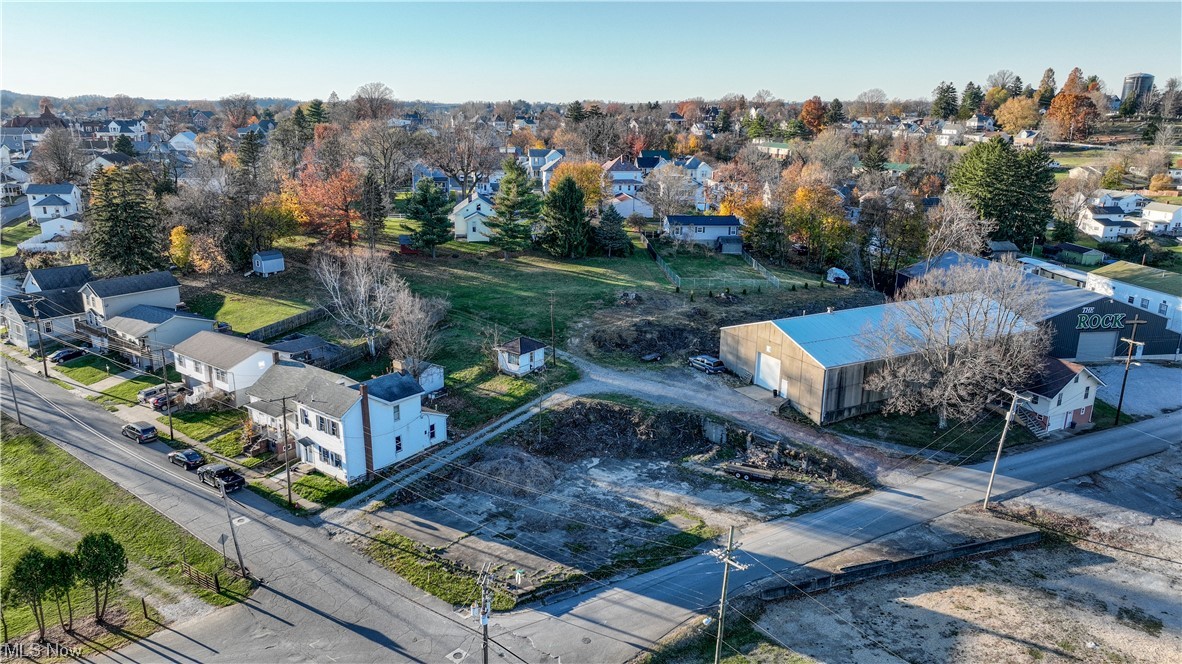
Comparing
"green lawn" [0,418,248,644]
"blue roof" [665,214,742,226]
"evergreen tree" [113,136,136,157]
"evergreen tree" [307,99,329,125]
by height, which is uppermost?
"evergreen tree" [307,99,329,125]

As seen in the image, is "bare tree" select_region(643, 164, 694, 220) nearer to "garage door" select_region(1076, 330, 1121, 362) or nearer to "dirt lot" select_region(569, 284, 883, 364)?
"dirt lot" select_region(569, 284, 883, 364)

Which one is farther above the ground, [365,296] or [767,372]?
[365,296]

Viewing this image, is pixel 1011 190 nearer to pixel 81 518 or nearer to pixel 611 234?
pixel 611 234

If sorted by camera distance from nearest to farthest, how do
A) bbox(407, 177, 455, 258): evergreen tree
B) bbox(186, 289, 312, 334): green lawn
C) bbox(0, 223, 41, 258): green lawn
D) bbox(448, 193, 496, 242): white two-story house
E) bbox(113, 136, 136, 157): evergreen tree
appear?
bbox(186, 289, 312, 334): green lawn < bbox(407, 177, 455, 258): evergreen tree < bbox(448, 193, 496, 242): white two-story house < bbox(0, 223, 41, 258): green lawn < bbox(113, 136, 136, 157): evergreen tree

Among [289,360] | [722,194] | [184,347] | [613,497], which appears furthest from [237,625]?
[722,194]

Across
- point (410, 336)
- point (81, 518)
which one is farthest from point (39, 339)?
point (410, 336)

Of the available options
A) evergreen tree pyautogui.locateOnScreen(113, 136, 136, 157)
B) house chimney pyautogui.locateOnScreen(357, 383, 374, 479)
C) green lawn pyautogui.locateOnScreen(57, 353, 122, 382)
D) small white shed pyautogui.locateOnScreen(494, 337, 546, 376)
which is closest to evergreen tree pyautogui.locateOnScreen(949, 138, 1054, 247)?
small white shed pyautogui.locateOnScreen(494, 337, 546, 376)

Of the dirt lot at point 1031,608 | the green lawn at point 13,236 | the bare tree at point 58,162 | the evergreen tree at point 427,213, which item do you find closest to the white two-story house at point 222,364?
the evergreen tree at point 427,213

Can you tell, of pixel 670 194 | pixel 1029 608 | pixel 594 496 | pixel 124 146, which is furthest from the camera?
pixel 124 146
